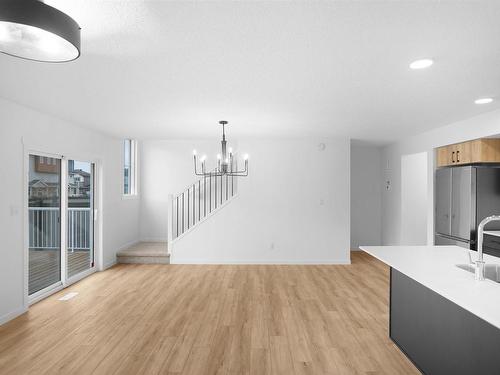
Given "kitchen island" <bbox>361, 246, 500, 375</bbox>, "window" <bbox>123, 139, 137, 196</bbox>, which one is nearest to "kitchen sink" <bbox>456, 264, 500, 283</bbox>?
"kitchen island" <bbox>361, 246, 500, 375</bbox>

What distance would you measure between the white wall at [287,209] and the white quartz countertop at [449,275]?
3.21 m

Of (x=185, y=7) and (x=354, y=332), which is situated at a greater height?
(x=185, y=7)

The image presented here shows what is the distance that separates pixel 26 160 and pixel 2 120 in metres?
0.57

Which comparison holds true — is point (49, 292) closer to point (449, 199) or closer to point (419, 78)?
point (419, 78)

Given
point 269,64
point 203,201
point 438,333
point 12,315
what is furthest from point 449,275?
point 203,201

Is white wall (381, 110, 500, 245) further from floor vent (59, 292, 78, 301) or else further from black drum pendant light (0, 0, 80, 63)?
floor vent (59, 292, 78, 301)

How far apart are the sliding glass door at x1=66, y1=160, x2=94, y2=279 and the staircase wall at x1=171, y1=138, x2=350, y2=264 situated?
6.30 feet

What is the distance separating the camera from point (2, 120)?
11.6 ft

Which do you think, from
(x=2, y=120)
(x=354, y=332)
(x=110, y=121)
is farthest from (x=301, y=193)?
(x=2, y=120)

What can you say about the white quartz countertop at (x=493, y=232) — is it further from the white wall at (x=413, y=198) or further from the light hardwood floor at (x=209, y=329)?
the white wall at (x=413, y=198)

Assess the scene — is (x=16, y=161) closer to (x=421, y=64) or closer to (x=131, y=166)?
(x=131, y=166)

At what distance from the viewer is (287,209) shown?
6359 mm

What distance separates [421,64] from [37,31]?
2603 millimetres

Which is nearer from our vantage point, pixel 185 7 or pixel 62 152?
pixel 185 7
